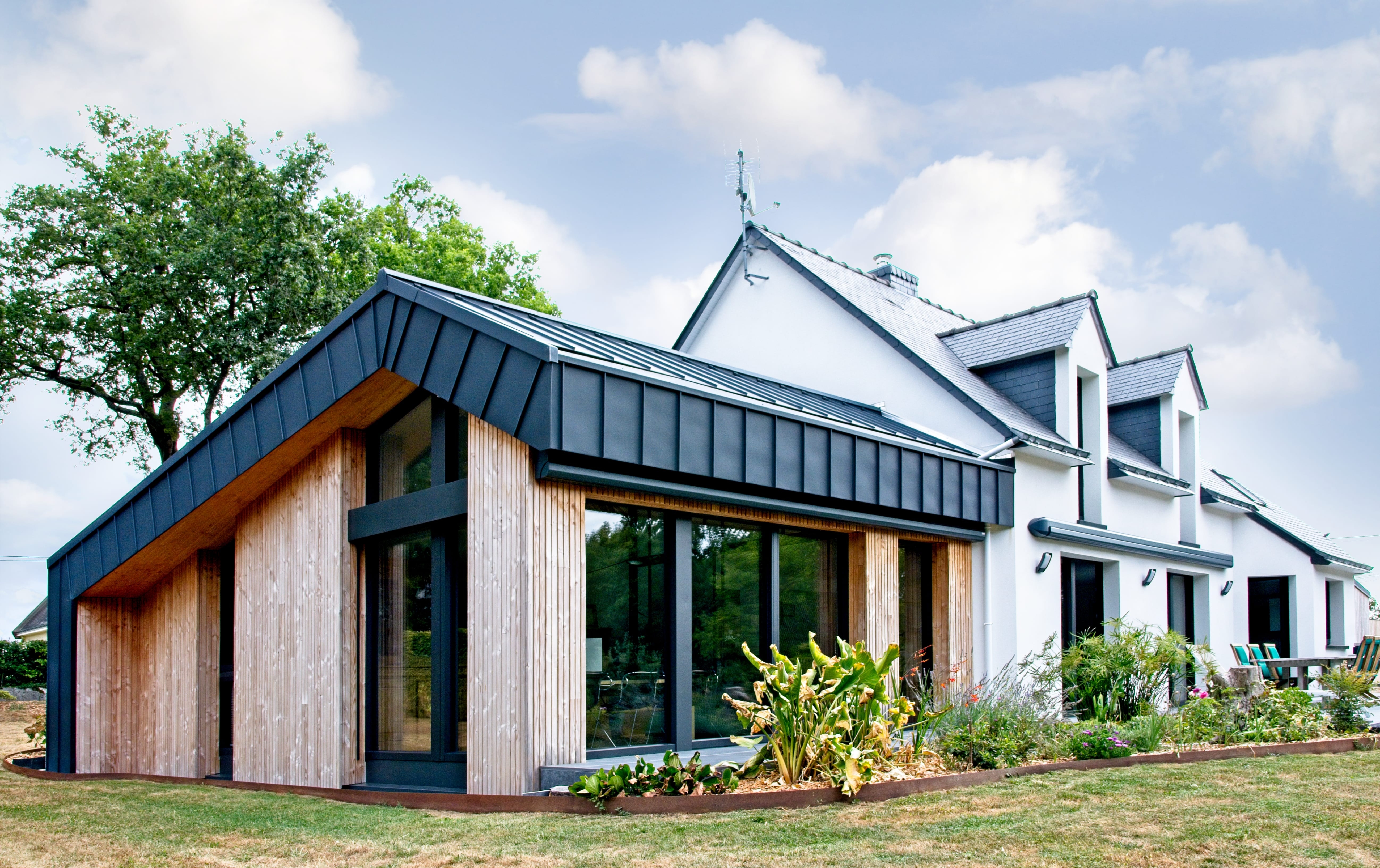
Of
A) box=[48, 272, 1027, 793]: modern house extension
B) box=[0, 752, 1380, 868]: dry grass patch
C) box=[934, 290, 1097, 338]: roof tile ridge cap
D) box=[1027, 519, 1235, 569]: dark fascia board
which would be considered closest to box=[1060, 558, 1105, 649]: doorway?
box=[1027, 519, 1235, 569]: dark fascia board

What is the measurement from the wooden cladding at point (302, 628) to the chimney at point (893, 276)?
10.6 m

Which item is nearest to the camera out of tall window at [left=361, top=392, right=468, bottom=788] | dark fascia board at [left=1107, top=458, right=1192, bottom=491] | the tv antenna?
tall window at [left=361, top=392, right=468, bottom=788]

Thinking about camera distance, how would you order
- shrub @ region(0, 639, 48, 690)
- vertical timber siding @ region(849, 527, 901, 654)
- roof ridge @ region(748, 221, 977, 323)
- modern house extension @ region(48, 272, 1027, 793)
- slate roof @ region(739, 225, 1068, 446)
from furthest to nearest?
shrub @ region(0, 639, 48, 690) < roof ridge @ region(748, 221, 977, 323) < slate roof @ region(739, 225, 1068, 446) < vertical timber siding @ region(849, 527, 901, 654) < modern house extension @ region(48, 272, 1027, 793)

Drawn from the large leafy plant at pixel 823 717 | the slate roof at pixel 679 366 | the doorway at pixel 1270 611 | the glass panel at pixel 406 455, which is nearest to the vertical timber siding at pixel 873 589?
the slate roof at pixel 679 366

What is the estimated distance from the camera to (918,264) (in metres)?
21.4

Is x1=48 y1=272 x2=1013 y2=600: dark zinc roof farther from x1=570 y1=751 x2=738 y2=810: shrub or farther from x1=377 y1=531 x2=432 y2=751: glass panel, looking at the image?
x1=570 y1=751 x2=738 y2=810: shrub

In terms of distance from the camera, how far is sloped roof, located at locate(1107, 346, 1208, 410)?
1742cm

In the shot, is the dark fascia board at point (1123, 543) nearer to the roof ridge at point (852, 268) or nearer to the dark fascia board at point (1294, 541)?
the dark fascia board at point (1294, 541)

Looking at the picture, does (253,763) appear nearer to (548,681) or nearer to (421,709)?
(421,709)

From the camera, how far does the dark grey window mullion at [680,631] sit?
350 inches

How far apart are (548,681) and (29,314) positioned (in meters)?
24.6

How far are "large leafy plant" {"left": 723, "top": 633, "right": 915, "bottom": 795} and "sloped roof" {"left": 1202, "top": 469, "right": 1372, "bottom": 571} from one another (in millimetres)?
13132

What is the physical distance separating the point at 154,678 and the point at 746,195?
10.5 meters

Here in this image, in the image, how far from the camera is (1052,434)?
14.2 m
